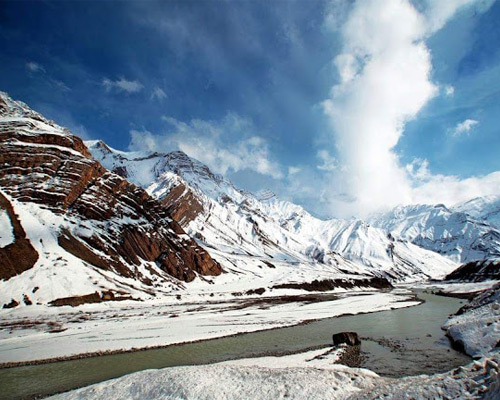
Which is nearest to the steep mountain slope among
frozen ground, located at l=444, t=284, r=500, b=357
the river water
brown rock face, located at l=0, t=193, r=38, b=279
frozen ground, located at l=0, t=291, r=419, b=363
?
brown rock face, located at l=0, t=193, r=38, b=279

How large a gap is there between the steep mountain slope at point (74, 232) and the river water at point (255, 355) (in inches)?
1997

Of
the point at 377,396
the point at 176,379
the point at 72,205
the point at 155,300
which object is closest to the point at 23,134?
the point at 72,205

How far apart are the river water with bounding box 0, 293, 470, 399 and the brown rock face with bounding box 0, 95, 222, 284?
235 feet

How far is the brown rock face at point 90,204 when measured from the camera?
104000mm

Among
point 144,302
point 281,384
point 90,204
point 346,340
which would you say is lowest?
point 346,340

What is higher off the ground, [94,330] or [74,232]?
[74,232]

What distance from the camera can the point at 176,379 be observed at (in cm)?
1952

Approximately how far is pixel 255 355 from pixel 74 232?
9362 cm

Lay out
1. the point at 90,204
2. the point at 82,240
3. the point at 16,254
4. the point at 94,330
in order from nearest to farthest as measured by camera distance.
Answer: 1. the point at 94,330
2. the point at 16,254
3. the point at 82,240
4. the point at 90,204

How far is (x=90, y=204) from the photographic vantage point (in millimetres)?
116688

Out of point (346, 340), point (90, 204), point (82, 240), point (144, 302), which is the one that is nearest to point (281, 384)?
point (346, 340)

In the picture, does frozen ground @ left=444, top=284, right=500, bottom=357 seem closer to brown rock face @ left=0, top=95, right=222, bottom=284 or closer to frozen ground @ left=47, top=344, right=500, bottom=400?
frozen ground @ left=47, top=344, right=500, bottom=400

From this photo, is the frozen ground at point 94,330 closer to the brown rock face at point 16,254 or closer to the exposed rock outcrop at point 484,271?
the brown rock face at point 16,254

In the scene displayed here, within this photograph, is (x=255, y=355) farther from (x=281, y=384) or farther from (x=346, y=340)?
(x=281, y=384)
